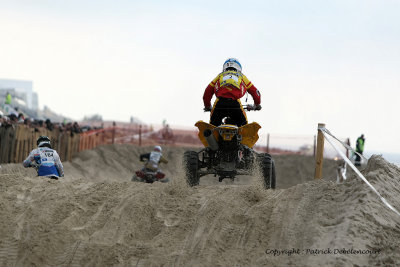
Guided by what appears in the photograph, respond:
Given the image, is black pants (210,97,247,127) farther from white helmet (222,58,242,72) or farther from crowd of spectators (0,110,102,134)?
crowd of spectators (0,110,102,134)

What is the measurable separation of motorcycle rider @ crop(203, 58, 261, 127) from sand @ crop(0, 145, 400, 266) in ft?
5.34

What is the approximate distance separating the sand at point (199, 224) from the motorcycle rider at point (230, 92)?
1.63 meters

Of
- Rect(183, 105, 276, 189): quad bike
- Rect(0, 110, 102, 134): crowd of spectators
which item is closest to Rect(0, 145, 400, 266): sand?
Rect(183, 105, 276, 189): quad bike

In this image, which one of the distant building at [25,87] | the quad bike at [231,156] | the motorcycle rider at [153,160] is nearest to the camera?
the quad bike at [231,156]

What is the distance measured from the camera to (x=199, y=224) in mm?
6859

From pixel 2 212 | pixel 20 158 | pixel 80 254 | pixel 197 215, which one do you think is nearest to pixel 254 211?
pixel 197 215

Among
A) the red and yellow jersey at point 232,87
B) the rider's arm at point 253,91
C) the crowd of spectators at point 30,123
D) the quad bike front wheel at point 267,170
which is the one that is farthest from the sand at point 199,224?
the crowd of spectators at point 30,123

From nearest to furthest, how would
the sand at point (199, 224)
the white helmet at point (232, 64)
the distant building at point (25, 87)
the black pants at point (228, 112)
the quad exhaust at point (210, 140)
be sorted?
1. the sand at point (199, 224)
2. the quad exhaust at point (210, 140)
3. the black pants at point (228, 112)
4. the white helmet at point (232, 64)
5. the distant building at point (25, 87)

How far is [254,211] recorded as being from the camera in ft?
22.7

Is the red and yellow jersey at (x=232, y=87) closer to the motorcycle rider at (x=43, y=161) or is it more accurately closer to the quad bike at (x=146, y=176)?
the motorcycle rider at (x=43, y=161)

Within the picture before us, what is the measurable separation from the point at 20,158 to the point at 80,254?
11957 millimetres

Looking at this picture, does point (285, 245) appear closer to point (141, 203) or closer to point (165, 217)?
point (165, 217)

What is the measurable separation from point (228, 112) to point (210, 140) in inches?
32.4

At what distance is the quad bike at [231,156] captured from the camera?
9.19 metres
